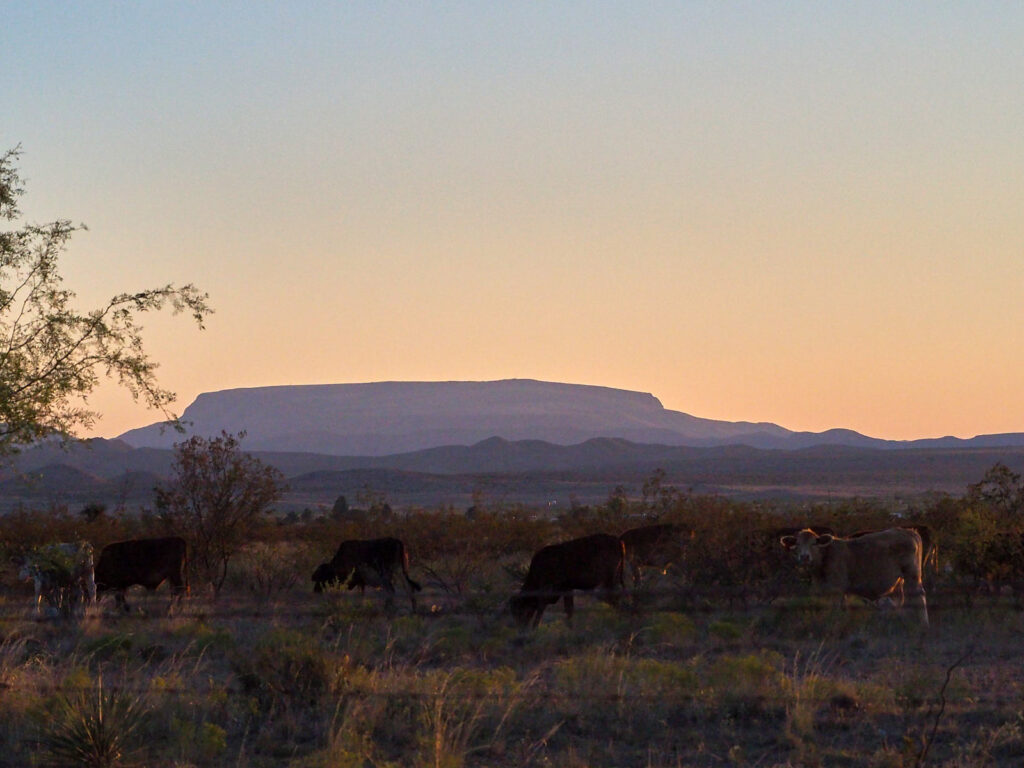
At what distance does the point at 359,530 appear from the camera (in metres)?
26.0

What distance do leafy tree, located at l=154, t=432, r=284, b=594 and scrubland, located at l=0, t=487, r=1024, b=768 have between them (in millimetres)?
A: 958

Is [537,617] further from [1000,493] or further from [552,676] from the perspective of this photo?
[1000,493]

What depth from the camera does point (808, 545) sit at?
16.1 metres

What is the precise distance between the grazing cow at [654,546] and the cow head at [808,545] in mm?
3066

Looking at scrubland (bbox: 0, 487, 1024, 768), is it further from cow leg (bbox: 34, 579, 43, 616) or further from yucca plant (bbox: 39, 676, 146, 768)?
cow leg (bbox: 34, 579, 43, 616)

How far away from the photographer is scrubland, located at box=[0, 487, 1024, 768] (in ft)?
29.6

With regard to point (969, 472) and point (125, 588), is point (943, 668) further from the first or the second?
point (969, 472)

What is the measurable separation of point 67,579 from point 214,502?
4.47m

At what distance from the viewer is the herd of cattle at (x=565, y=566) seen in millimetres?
15898

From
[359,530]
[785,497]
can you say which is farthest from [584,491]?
[359,530]

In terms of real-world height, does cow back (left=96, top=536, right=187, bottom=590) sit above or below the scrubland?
above

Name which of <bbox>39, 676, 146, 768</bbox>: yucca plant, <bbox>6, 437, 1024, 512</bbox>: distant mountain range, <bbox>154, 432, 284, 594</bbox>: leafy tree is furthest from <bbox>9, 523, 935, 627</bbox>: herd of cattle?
<bbox>6, 437, 1024, 512</bbox>: distant mountain range

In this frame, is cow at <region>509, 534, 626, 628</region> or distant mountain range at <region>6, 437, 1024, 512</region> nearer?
cow at <region>509, 534, 626, 628</region>

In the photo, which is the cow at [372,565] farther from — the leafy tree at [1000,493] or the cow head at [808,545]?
the leafy tree at [1000,493]
